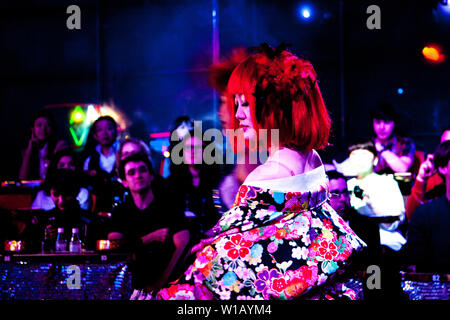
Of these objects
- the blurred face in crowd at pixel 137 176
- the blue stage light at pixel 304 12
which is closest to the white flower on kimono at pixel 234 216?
the blurred face in crowd at pixel 137 176

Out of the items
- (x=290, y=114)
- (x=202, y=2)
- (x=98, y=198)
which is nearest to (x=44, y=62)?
(x=202, y=2)

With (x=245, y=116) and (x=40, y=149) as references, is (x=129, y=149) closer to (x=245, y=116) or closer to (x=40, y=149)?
(x=40, y=149)

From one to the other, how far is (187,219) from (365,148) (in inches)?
69.3

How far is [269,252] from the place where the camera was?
5.34ft

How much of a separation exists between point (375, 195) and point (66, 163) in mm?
2682

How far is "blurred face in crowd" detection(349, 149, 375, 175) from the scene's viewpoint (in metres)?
5.02

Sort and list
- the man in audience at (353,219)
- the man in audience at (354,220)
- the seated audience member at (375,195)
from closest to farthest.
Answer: the man in audience at (354,220) → the man in audience at (353,219) → the seated audience member at (375,195)

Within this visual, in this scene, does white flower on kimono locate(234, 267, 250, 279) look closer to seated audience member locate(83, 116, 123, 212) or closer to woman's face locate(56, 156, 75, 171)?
seated audience member locate(83, 116, 123, 212)

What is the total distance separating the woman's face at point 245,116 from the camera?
69.2 inches

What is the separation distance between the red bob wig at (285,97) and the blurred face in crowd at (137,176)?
106 inches

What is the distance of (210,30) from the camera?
8000 mm

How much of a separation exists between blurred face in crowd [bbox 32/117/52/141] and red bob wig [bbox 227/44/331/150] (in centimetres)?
442

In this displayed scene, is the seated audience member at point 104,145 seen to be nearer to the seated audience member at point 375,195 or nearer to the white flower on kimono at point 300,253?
the seated audience member at point 375,195
